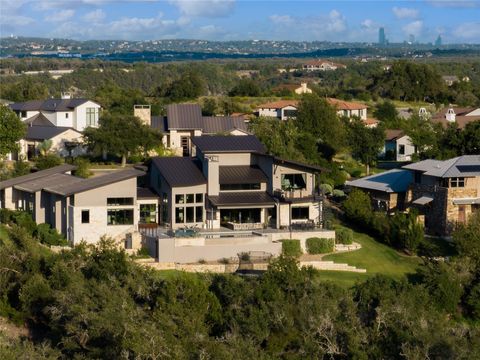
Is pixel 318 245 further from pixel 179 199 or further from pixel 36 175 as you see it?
pixel 36 175

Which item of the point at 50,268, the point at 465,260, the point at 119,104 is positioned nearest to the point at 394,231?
the point at 465,260

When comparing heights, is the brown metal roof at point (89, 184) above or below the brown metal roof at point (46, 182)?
above

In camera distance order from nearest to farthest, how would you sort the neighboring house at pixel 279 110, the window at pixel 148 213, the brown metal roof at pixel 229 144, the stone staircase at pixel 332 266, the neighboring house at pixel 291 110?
the stone staircase at pixel 332 266, the window at pixel 148 213, the brown metal roof at pixel 229 144, the neighboring house at pixel 291 110, the neighboring house at pixel 279 110

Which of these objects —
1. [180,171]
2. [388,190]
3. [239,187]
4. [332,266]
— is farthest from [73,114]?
[332,266]

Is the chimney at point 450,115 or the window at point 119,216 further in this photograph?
the chimney at point 450,115

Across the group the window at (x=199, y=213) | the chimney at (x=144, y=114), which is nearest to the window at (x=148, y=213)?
the window at (x=199, y=213)

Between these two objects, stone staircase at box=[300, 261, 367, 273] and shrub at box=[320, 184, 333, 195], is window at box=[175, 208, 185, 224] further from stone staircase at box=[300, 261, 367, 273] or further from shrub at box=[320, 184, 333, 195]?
shrub at box=[320, 184, 333, 195]

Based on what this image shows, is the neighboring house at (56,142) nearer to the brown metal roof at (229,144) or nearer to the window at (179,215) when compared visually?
the brown metal roof at (229,144)
